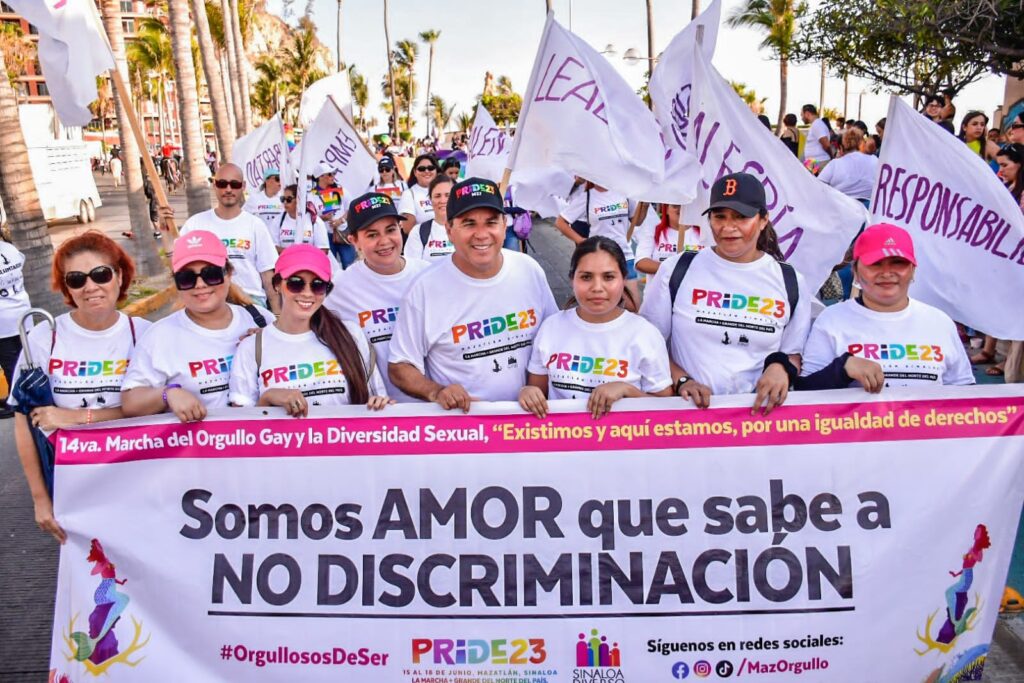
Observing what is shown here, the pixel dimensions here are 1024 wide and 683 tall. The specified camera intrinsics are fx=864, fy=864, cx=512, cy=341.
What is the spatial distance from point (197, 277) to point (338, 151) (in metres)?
6.31

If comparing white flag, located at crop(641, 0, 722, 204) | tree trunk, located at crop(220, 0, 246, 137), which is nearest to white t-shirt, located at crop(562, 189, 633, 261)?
white flag, located at crop(641, 0, 722, 204)

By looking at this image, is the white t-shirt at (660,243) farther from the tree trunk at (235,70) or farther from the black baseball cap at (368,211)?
the tree trunk at (235,70)

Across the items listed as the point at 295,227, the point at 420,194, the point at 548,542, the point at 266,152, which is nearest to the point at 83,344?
the point at 548,542

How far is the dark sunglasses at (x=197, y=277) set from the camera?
365 cm

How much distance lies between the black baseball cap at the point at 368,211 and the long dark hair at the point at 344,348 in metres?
0.90

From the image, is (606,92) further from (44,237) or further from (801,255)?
(44,237)

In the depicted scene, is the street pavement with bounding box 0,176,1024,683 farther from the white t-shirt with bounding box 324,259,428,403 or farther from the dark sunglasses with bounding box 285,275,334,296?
the white t-shirt with bounding box 324,259,428,403

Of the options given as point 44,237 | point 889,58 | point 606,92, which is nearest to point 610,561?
point 606,92

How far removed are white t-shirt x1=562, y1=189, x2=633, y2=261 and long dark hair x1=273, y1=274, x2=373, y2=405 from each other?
536 cm

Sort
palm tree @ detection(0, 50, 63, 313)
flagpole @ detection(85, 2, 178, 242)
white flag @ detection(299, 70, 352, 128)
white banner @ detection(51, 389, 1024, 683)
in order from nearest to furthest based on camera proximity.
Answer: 1. white banner @ detection(51, 389, 1024, 683)
2. flagpole @ detection(85, 2, 178, 242)
3. palm tree @ detection(0, 50, 63, 313)
4. white flag @ detection(299, 70, 352, 128)

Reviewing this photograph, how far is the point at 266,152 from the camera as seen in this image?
1238 centimetres

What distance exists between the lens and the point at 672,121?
507 cm

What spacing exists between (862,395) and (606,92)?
7.49 feet

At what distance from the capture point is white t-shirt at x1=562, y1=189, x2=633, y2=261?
878 cm
